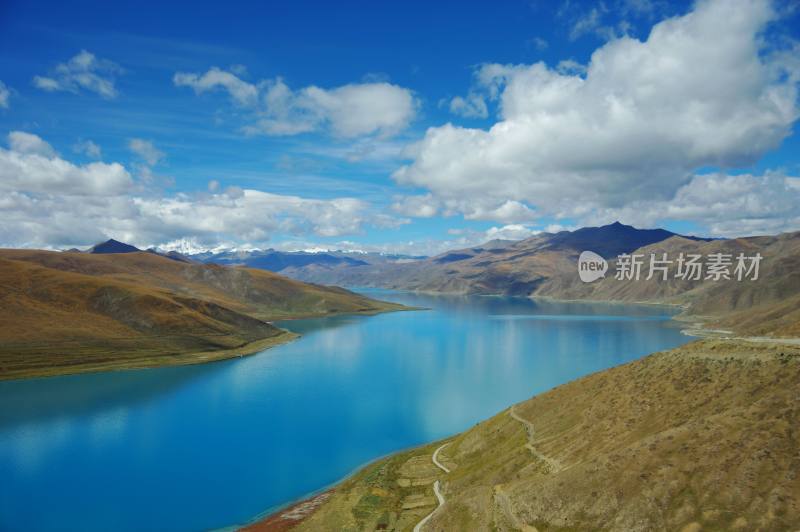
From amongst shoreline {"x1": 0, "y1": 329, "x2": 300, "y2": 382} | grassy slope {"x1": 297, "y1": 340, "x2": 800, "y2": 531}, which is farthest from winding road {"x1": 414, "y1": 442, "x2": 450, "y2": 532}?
shoreline {"x1": 0, "y1": 329, "x2": 300, "y2": 382}

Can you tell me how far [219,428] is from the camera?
319ft

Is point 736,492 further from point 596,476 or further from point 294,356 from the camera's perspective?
point 294,356

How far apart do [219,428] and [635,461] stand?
78537 millimetres

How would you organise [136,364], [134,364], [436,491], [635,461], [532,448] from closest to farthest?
[635,461] → [532,448] → [436,491] → [134,364] → [136,364]

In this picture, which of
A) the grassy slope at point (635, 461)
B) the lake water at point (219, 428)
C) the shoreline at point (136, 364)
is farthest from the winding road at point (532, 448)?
the shoreline at point (136, 364)

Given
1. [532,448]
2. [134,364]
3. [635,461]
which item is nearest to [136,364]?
[134,364]

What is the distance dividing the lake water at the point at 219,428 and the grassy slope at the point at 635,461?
15175mm

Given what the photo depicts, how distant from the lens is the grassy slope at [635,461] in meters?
39.8

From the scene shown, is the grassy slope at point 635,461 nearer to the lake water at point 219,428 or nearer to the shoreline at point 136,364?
the lake water at point 219,428

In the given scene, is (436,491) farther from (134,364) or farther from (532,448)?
(134,364)

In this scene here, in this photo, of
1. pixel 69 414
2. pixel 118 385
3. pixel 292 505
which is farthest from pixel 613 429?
pixel 118 385

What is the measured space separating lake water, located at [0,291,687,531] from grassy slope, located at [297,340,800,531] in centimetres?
1518

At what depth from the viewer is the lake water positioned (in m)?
64.9

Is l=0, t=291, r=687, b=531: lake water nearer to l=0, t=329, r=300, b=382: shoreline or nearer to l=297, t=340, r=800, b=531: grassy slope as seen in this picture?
l=0, t=329, r=300, b=382: shoreline
